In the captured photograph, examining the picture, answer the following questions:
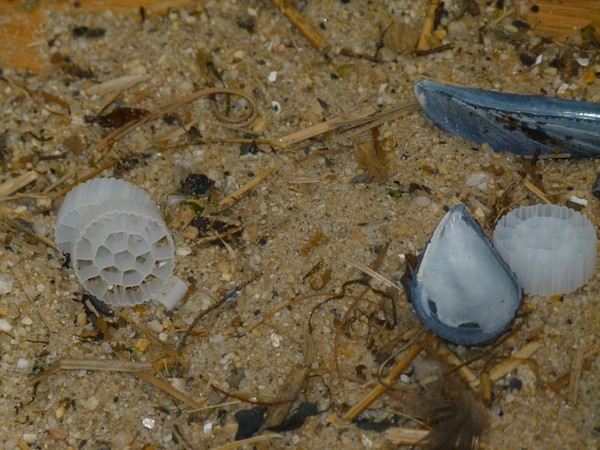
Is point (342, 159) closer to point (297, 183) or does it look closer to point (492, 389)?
point (297, 183)

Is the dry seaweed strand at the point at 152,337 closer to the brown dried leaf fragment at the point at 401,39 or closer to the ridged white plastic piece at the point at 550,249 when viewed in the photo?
the ridged white plastic piece at the point at 550,249

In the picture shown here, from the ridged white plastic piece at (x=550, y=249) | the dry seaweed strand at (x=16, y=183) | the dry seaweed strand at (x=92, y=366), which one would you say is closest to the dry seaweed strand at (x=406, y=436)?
the ridged white plastic piece at (x=550, y=249)

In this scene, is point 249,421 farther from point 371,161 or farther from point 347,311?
point 371,161

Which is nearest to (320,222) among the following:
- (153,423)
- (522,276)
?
(522,276)

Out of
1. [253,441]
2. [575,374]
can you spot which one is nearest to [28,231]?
[253,441]

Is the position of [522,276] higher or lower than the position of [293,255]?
higher
